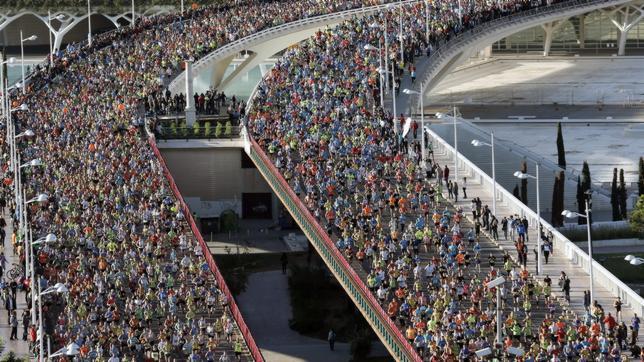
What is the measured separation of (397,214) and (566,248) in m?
8.90

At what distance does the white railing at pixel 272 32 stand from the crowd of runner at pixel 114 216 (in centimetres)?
69

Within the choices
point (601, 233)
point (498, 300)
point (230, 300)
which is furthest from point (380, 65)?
point (498, 300)

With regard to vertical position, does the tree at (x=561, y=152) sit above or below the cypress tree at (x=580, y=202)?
above

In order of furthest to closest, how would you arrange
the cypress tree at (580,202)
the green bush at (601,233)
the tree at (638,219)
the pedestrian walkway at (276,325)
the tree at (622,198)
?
1. the cypress tree at (580,202)
2. the tree at (622,198)
3. the green bush at (601,233)
4. the tree at (638,219)
5. the pedestrian walkway at (276,325)

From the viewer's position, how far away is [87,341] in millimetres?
73062

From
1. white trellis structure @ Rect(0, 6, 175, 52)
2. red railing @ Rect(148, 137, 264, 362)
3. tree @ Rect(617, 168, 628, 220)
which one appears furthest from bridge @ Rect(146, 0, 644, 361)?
white trellis structure @ Rect(0, 6, 175, 52)

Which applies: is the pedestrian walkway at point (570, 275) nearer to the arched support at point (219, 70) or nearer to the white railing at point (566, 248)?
the white railing at point (566, 248)

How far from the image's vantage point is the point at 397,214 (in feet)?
296

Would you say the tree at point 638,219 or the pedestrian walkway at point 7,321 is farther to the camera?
the tree at point 638,219

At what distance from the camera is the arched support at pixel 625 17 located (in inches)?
6083

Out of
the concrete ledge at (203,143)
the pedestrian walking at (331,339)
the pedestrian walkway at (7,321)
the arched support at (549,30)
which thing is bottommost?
the pedestrian walking at (331,339)

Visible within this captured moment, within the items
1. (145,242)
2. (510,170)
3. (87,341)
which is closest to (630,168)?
(510,170)

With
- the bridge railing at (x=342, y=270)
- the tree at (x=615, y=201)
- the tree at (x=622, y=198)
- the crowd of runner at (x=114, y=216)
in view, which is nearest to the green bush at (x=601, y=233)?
the tree at (x=615, y=201)

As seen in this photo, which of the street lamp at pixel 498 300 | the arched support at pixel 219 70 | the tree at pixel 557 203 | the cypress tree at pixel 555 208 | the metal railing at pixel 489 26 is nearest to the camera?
the street lamp at pixel 498 300
